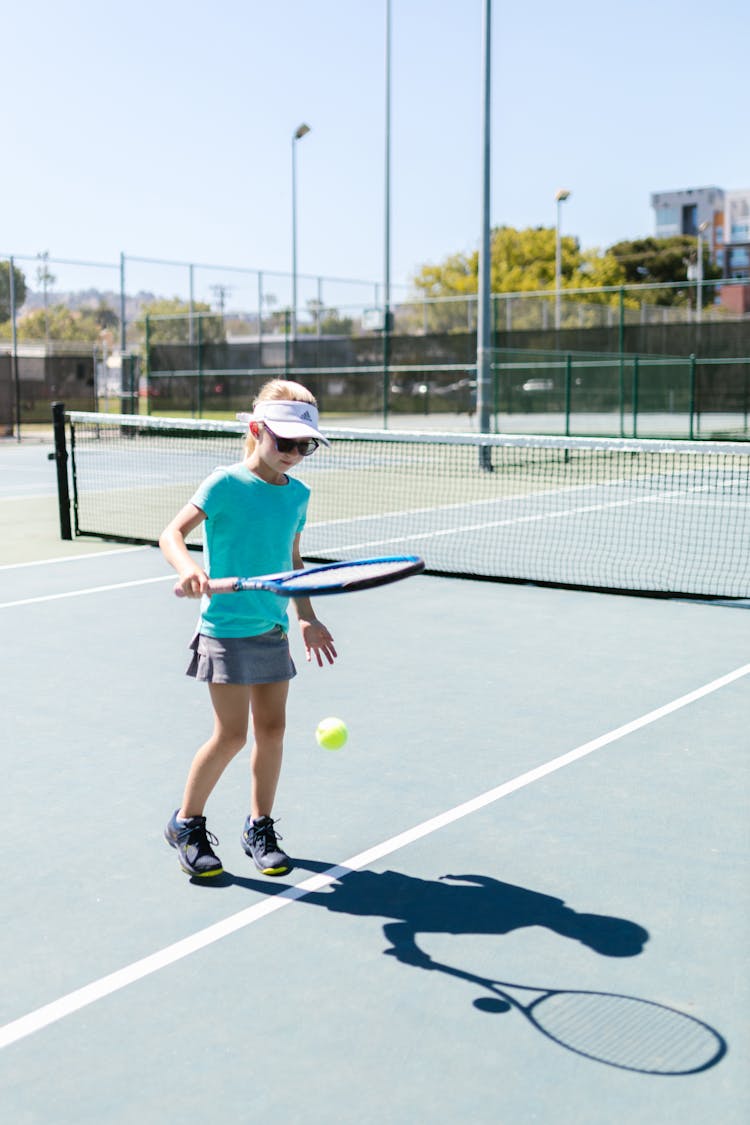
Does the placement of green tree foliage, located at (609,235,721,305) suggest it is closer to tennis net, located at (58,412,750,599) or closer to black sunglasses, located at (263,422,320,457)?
tennis net, located at (58,412,750,599)

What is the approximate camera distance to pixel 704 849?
429 centimetres

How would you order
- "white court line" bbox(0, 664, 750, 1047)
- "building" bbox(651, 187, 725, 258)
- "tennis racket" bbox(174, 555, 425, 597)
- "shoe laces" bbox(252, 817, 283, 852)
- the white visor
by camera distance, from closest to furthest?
"white court line" bbox(0, 664, 750, 1047) < "tennis racket" bbox(174, 555, 425, 597) < the white visor < "shoe laces" bbox(252, 817, 283, 852) < "building" bbox(651, 187, 725, 258)

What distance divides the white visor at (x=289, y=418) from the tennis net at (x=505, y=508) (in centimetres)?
495

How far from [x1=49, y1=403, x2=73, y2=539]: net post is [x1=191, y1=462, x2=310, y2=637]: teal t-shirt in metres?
8.37

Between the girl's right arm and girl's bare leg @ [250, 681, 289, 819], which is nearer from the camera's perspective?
the girl's right arm

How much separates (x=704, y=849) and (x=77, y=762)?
254cm

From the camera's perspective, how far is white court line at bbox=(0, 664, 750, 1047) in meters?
3.18

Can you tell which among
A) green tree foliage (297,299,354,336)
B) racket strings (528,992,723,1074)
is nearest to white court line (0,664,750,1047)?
racket strings (528,992,723,1074)

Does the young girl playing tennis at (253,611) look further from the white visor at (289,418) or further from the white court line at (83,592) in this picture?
→ the white court line at (83,592)

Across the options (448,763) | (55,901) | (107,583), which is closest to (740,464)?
(107,583)

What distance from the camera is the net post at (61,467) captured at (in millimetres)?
12008

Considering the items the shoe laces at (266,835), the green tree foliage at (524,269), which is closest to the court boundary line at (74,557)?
the shoe laces at (266,835)

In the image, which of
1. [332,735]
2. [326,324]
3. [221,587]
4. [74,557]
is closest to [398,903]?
[332,735]

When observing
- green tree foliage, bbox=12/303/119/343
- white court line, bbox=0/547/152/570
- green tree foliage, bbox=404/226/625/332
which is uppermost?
green tree foliage, bbox=404/226/625/332
